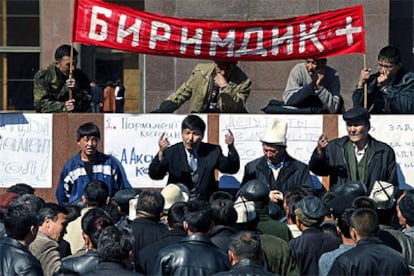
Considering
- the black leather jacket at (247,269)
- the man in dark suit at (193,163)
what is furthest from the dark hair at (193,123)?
the black leather jacket at (247,269)

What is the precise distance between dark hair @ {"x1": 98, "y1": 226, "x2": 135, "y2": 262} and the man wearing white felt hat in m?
4.51

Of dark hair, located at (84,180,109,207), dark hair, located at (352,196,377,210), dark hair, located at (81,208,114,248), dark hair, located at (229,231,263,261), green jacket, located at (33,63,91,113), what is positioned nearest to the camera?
dark hair, located at (229,231,263,261)

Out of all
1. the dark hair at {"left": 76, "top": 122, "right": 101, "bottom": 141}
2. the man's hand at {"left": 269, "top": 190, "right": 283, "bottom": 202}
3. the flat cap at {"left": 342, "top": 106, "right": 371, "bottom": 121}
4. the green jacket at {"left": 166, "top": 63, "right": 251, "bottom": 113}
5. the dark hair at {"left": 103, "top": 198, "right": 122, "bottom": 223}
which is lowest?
the dark hair at {"left": 103, "top": 198, "right": 122, "bottom": 223}

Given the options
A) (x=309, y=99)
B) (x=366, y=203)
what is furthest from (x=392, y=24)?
(x=366, y=203)

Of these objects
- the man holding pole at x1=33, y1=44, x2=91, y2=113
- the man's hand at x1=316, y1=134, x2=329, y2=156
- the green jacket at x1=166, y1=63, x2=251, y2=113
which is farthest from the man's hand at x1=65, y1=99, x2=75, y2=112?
the man's hand at x1=316, y1=134, x2=329, y2=156

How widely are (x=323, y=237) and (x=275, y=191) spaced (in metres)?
2.59

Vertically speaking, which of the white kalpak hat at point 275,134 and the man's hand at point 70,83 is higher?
the man's hand at point 70,83

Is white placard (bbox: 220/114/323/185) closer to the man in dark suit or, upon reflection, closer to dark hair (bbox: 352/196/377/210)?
the man in dark suit

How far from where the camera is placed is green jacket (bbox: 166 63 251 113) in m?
14.4

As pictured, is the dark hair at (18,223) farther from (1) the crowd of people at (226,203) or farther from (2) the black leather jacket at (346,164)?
(2) the black leather jacket at (346,164)

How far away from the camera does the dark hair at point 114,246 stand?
8547 mm

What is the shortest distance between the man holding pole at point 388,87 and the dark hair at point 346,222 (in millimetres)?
4411

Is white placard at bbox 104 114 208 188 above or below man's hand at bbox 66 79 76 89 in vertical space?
below

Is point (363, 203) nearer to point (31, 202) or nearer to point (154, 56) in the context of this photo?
point (31, 202)
